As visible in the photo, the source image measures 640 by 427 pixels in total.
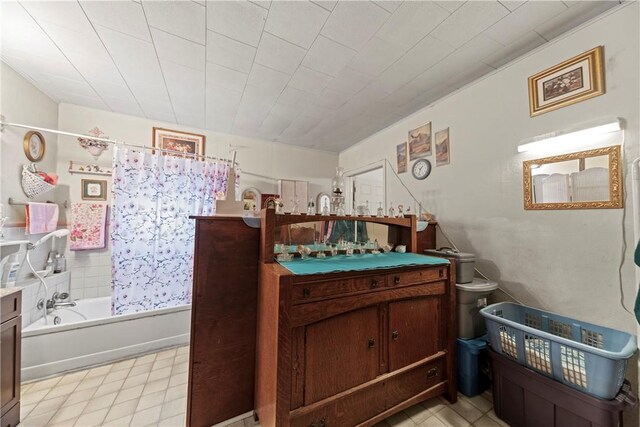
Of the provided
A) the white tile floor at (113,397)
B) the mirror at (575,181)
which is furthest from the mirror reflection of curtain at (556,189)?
the white tile floor at (113,397)

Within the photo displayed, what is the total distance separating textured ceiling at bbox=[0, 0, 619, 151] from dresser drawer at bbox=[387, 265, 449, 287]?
157 centimetres

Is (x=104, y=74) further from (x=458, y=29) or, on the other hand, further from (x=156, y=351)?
(x=458, y=29)

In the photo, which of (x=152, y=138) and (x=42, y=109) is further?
(x=152, y=138)

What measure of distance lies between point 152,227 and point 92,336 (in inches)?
41.2

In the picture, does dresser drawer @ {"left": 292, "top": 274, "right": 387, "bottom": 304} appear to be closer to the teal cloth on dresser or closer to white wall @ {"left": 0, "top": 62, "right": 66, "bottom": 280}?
the teal cloth on dresser

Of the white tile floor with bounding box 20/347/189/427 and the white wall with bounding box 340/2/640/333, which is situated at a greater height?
the white wall with bounding box 340/2/640/333

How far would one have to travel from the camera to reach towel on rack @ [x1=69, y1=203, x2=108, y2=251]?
2.46m

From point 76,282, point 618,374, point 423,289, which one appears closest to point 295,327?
point 423,289

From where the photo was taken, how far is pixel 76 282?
8.18 ft

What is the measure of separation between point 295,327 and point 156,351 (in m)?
2.04

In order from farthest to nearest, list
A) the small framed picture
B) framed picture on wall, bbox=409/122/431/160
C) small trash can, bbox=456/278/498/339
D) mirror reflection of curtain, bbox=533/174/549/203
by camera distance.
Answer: the small framed picture, framed picture on wall, bbox=409/122/431/160, small trash can, bbox=456/278/498/339, mirror reflection of curtain, bbox=533/174/549/203

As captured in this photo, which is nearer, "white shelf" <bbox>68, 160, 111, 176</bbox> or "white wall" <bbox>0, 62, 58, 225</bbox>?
"white wall" <bbox>0, 62, 58, 225</bbox>

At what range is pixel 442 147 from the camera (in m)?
2.27

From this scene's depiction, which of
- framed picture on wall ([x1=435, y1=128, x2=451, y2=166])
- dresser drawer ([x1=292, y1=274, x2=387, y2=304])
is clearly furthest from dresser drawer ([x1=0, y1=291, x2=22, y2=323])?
framed picture on wall ([x1=435, y1=128, x2=451, y2=166])
